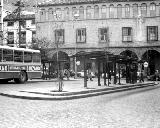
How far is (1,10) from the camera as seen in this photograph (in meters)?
64.4

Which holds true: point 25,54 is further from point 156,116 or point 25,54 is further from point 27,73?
point 156,116

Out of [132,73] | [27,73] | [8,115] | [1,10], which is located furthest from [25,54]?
[1,10]

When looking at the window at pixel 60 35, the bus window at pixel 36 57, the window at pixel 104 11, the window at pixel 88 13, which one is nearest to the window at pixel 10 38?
the window at pixel 60 35

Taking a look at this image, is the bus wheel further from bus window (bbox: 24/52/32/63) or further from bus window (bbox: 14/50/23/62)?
bus window (bbox: 14/50/23/62)

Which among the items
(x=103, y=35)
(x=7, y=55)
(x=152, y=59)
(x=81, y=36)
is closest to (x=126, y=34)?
(x=103, y=35)

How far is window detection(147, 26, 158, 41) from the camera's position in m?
51.1

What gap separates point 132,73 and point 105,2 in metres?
22.7

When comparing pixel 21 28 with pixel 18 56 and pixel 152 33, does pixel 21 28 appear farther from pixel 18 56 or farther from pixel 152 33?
pixel 18 56

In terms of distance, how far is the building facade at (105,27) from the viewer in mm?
51219

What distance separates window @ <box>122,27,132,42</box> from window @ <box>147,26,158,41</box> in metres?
2.76

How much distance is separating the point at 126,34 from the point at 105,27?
3469mm

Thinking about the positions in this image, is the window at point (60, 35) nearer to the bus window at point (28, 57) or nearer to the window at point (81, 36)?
the window at point (81, 36)

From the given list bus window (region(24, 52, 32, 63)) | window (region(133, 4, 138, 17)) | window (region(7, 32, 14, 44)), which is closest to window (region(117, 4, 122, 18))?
window (region(133, 4, 138, 17))

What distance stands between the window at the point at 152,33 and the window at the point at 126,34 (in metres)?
2.76
